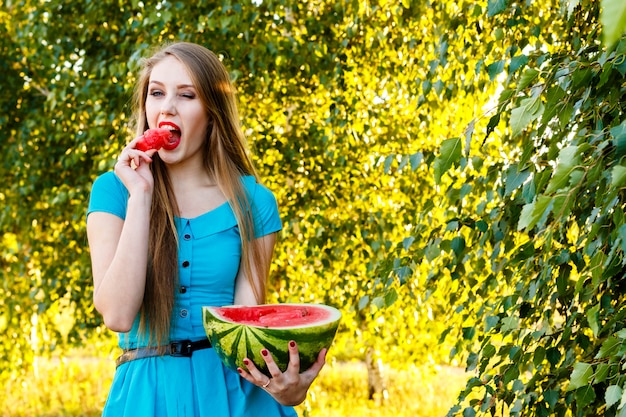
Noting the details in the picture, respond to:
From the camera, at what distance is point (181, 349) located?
201 centimetres

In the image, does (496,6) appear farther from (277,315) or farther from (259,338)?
(259,338)

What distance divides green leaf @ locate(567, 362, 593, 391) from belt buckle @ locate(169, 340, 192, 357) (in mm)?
903

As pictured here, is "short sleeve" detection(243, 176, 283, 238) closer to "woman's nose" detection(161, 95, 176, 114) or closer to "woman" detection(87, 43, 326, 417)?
"woman" detection(87, 43, 326, 417)

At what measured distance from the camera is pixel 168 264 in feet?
6.68

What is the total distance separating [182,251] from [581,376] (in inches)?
39.1

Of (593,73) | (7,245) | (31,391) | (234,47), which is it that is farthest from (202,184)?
(31,391)

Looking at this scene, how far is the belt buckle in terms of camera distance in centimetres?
200

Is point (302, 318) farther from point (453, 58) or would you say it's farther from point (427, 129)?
point (427, 129)

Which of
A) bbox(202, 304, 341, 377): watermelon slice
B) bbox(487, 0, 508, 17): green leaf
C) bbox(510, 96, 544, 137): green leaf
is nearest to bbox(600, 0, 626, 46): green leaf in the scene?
bbox(510, 96, 544, 137): green leaf

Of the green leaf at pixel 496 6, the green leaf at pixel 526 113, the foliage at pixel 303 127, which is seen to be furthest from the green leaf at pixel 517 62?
the foliage at pixel 303 127

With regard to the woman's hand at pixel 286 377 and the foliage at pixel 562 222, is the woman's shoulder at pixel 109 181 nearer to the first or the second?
the woman's hand at pixel 286 377

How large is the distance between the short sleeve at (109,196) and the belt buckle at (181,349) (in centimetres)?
34

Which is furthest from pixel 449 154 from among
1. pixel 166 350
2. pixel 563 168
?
pixel 166 350

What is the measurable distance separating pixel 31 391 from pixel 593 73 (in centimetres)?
816
